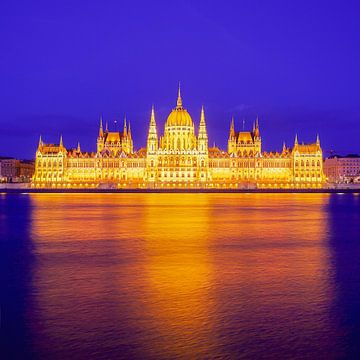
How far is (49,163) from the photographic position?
139 meters

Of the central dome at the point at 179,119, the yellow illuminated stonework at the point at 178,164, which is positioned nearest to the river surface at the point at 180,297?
the yellow illuminated stonework at the point at 178,164

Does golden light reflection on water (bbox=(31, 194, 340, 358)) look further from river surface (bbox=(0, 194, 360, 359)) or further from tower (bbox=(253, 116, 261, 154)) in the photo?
tower (bbox=(253, 116, 261, 154))

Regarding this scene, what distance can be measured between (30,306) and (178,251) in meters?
9.59

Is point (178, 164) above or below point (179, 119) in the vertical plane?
below

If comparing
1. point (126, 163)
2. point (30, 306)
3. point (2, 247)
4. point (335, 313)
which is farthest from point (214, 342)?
point (126, 163)

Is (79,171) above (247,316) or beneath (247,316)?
above

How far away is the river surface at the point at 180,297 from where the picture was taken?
1003 centimetres

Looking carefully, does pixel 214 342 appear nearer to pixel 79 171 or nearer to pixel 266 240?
pixel 266 240

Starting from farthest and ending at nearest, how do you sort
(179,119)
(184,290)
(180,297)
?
(179,119)
(184,290)
(180,297)

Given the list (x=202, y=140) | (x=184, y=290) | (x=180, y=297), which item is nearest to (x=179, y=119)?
(x=202, y=140)

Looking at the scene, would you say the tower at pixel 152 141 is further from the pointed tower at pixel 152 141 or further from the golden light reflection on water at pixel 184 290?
the golden light reflection on water at pixel 184 290

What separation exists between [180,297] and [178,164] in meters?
120

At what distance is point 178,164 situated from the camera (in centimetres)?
13375

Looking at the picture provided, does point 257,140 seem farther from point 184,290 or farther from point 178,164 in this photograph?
point 184,290
